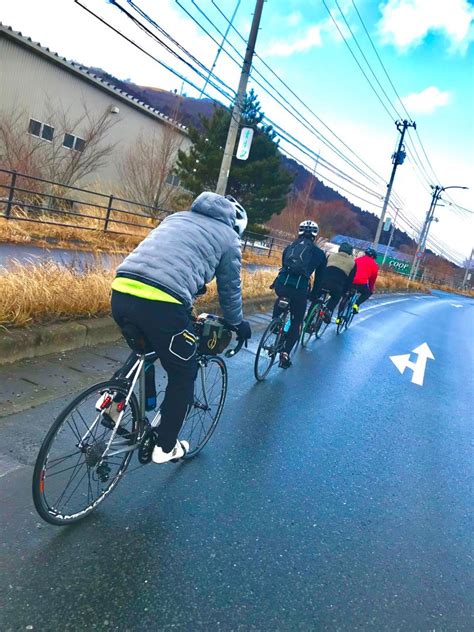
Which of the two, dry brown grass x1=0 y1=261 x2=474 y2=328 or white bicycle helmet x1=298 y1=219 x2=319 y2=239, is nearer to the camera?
dry brown grass x1=0 y1=261 x2=474 y2=328

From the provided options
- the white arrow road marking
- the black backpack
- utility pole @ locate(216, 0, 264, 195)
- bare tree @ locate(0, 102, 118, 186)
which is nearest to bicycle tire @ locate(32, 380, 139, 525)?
the black backpack

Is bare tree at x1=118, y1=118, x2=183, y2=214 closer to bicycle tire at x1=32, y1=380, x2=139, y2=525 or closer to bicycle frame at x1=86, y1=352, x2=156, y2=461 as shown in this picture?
bicycle frame at x1=86, y1=352, x2=156, y2=461

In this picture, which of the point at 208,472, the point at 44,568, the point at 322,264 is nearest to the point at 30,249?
the point at 322,264

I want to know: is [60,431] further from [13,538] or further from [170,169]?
[170,169]

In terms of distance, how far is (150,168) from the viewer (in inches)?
930

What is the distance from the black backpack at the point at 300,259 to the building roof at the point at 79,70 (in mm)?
17507

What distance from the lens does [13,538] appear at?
2.52m

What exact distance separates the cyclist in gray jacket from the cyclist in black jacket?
317 cm

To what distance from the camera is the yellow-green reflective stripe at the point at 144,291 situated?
2656 millimetres

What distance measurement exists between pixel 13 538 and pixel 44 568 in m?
0.30

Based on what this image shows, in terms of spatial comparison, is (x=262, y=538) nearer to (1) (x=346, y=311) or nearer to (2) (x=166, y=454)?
(2) (x=166, y=454)

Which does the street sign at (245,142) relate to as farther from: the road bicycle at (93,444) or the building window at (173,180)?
the building window at (173,180)

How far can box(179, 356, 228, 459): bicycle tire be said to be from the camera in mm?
3861

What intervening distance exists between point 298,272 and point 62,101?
1942cm
